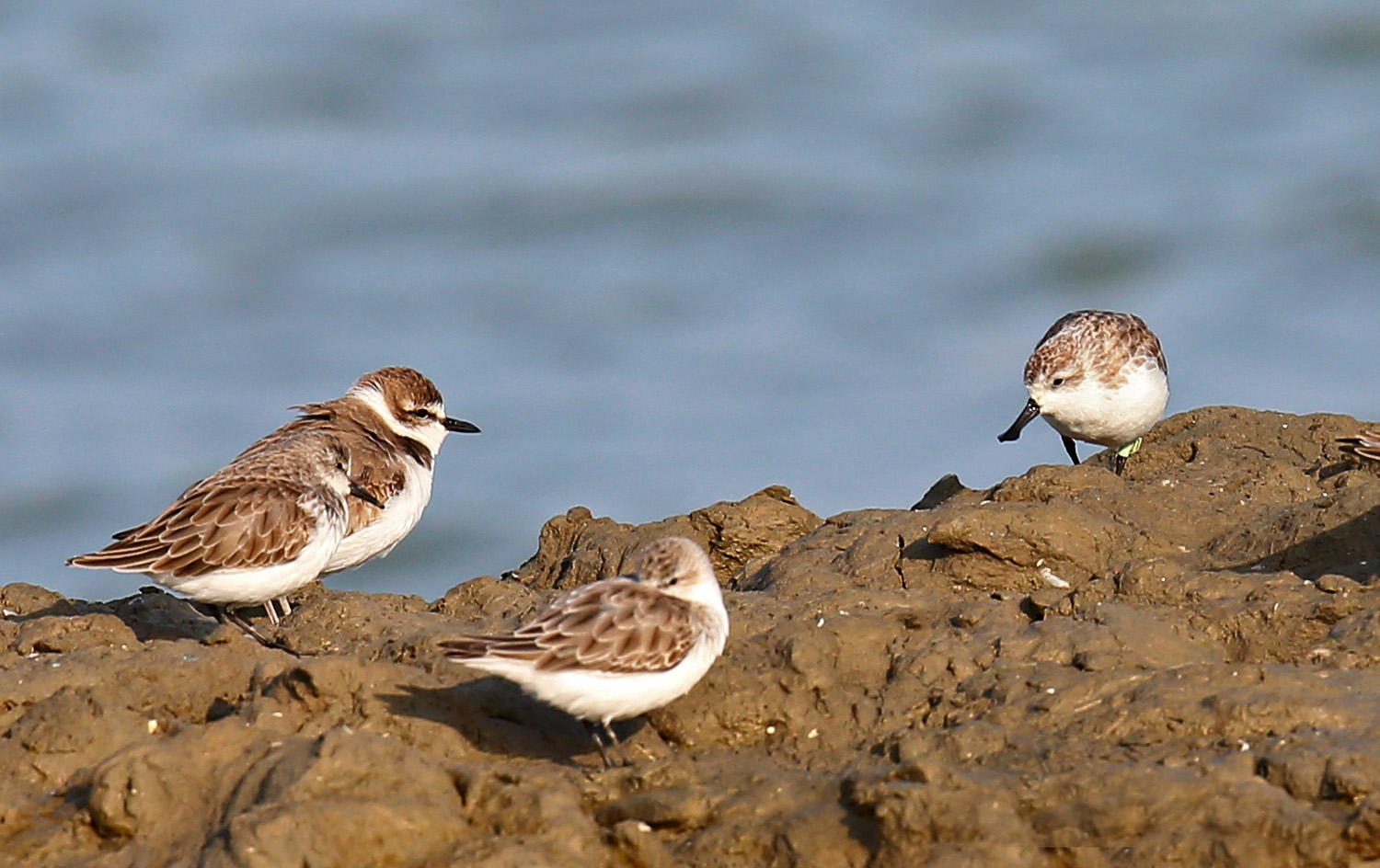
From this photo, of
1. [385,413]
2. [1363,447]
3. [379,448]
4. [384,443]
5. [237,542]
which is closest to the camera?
[237,542]

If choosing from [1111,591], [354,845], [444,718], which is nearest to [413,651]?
[444,718]

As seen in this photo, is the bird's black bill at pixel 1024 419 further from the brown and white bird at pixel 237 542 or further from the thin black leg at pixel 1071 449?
the brown and white bird at pixel 237 542

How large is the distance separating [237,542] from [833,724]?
3938mm

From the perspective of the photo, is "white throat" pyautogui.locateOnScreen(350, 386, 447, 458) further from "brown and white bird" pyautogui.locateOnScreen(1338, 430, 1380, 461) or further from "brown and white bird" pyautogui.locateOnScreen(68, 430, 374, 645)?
"brown and white bird" pyautogui.locateOnScreen(1338, 430, 1380, 461)

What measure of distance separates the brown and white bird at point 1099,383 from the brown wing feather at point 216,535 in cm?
661

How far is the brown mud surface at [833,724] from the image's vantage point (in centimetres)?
623

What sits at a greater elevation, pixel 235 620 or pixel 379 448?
pixel 379 448

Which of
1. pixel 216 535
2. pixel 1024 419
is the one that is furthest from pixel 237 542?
pixel 1024 419

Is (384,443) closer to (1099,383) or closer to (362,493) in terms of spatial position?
(362,493)

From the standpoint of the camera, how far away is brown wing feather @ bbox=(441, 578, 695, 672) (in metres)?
7.05

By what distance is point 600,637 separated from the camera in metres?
7.20

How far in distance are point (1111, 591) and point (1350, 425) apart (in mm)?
4534

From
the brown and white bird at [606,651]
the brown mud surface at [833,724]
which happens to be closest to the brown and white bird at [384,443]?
the brown mud surface at [833,724]

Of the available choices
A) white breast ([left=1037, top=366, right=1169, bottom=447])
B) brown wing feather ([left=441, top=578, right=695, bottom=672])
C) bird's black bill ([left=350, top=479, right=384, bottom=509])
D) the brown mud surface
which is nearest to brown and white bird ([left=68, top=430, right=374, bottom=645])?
the brown mud surface
